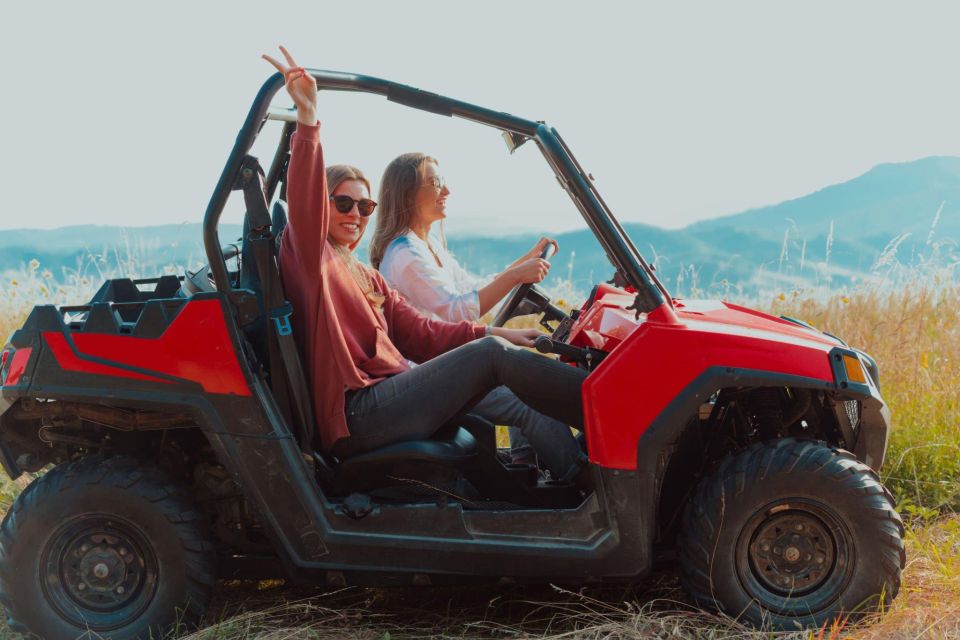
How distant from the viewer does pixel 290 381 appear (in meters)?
3.17

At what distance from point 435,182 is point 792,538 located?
2062mm

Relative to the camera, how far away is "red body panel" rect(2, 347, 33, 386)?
3.28 m

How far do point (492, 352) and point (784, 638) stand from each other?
1236 mm

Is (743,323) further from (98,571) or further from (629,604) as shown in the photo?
(98,571)

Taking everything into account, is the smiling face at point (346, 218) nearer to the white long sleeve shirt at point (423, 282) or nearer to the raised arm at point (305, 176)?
the raised arm at point (305, 176)

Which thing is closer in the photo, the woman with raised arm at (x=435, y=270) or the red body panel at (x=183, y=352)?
the red body panel at (x=183, y=352)

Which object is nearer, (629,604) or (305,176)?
(305,176)

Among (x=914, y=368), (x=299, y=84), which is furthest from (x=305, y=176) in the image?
(x=914, y=368)

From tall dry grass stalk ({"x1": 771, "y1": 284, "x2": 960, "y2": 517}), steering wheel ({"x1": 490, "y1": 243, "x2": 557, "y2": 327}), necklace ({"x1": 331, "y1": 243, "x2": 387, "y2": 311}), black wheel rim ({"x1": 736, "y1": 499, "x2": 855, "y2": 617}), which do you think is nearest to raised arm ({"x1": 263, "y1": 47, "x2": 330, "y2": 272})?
necklace ({"x1": 331, "y1": 243, "x2": 387, "y2": 311})

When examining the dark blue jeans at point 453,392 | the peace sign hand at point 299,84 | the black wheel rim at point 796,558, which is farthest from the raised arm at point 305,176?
the black wheel rim at point 796,558

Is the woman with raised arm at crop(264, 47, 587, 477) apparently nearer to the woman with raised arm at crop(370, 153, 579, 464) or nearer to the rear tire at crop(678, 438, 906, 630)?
the woman with raised arm at crop(370, 153, 579, 464)

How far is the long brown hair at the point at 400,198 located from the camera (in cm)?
436

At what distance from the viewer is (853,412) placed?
342cm

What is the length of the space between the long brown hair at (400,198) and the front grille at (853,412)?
189cm
